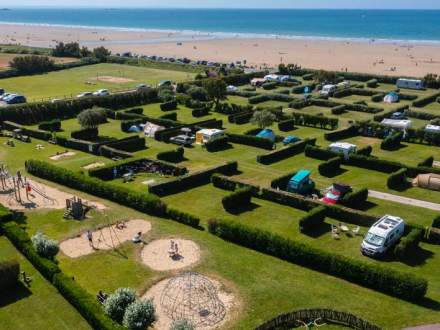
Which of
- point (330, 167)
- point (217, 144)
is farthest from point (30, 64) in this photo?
point (330, 167)

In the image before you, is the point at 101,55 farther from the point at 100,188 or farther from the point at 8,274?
the point at 8,274

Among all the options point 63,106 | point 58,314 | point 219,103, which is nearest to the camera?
point 58,314

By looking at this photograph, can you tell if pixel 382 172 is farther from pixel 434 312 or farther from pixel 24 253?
pixel 24 253

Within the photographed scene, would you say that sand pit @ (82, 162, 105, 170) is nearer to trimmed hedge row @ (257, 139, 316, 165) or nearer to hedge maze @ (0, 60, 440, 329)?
hedge maze @ (0, 60, 440, 329)

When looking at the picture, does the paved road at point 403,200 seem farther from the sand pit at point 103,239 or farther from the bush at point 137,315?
the bush at point 137,315

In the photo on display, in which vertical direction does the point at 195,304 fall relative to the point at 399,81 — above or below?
below

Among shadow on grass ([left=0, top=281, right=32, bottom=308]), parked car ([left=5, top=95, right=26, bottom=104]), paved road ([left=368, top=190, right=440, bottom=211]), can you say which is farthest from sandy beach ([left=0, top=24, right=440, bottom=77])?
shadow on grass ([left=0, top=281, right=32, bottom=308])

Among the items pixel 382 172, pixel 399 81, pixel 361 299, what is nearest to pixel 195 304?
pixel 361 299
